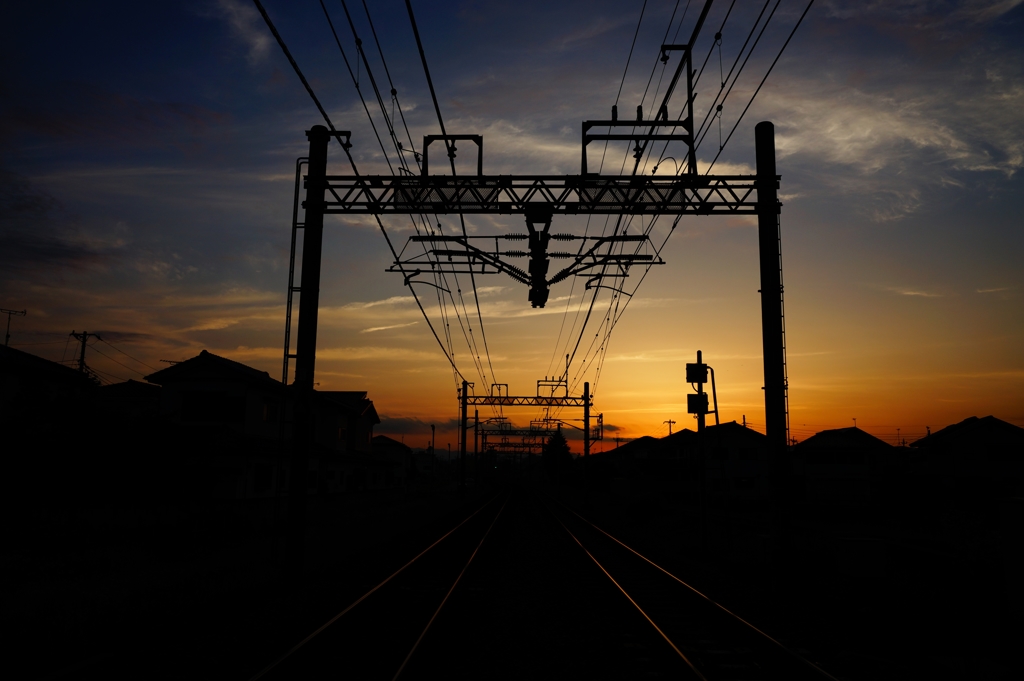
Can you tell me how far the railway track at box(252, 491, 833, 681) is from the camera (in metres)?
8.72

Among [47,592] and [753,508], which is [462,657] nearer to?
[47,592]

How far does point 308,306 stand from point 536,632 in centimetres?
932

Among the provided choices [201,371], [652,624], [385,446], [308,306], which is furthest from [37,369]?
[385,446]

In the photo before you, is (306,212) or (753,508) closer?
(306,212)

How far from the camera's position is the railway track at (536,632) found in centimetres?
872

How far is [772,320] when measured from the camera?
592 inches

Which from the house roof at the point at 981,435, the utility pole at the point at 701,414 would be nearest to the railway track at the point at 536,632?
the utility pole at the point at 701,414

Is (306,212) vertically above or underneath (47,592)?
above

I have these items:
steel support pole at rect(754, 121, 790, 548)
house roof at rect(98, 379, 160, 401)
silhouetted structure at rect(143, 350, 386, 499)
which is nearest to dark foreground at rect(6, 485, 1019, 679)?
steel support pole at rect(754, 121, 790, 548)

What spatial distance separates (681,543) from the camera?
27.5 m

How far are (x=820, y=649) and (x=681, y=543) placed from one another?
1820cm

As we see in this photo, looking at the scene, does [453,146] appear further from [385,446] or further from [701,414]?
[385,446]

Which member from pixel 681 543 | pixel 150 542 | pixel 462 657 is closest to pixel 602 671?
pixel 462 657

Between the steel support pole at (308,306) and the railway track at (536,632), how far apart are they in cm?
340
